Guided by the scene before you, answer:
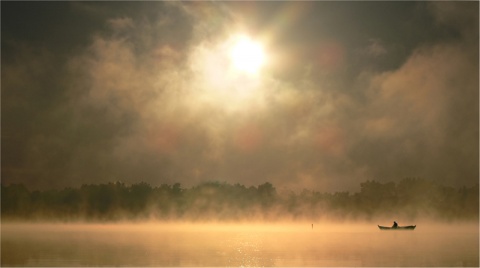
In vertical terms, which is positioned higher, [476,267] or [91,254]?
[91,254]

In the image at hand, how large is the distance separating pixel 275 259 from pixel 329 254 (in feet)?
29.7

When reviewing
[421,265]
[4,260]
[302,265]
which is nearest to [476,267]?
[421,265]

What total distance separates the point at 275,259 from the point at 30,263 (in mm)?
24412

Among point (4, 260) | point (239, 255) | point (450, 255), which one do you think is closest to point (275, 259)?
point (239, 255)

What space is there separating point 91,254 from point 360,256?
30.7 m

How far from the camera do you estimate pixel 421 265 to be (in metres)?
59.8

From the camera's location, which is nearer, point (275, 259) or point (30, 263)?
point (30, 263)

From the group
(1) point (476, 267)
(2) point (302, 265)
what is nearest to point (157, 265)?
(2) point (302, 265)

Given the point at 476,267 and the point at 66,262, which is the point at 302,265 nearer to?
the point at 476,267

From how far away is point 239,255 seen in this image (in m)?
69.1

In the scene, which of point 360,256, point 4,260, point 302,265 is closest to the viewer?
point 302,265

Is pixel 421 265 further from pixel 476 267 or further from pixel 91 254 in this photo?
pixel 91 254

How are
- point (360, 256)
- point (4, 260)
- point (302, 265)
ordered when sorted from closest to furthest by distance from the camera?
point (302, 265) → point (4, 260) → point (360, 256)

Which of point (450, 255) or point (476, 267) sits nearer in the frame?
point (476, 267)
